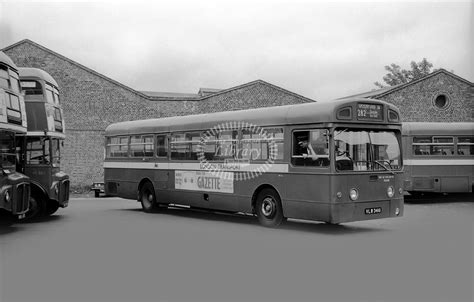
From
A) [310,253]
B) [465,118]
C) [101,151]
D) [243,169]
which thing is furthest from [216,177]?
[465,118]

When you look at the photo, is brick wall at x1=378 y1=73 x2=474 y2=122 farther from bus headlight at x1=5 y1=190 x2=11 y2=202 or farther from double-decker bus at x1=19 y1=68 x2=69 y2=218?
bus headlight at x1=5 y1=190 x2=11 y2=202

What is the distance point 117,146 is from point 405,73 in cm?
5667

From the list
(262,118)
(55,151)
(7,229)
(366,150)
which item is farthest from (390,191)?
(55,151)

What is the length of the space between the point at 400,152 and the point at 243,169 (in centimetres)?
370

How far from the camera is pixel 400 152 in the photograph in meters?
12.9

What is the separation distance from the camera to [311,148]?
12.2 metres

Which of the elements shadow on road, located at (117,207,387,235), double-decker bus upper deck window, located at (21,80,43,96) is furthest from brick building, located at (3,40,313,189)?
double-decker bus upper deck window, located at (21,80,43,96)

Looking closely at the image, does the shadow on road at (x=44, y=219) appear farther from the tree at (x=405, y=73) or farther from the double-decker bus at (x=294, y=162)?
the tree at (x=405, y=73)

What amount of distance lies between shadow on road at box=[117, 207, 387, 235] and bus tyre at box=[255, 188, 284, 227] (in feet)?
0.69

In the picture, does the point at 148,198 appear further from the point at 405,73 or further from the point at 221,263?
the point at 405,73

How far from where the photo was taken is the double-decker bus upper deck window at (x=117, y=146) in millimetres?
18672

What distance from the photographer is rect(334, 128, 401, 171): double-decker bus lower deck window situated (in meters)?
11.9

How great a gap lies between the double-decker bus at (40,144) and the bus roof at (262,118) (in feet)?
9.81

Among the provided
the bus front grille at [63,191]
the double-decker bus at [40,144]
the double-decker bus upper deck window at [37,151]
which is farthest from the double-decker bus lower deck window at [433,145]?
the double-decker bus upper deck window at [37,151]
